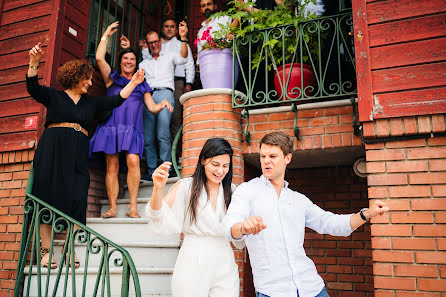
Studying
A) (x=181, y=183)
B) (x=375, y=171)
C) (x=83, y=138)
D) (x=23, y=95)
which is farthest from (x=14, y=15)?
(x=375, y=171)

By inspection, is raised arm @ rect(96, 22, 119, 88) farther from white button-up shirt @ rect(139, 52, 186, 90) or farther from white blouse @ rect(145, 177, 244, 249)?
white blouse @ rect(145, 177, 244, 249)

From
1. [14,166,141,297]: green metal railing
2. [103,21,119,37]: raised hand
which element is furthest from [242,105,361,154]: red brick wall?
[103,21,119,37]: raised hand

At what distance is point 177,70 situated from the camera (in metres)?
5.19

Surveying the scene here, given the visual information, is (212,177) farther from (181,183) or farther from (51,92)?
(51,92)

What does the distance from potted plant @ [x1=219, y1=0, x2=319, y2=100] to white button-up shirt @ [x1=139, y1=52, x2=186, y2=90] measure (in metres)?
1.23

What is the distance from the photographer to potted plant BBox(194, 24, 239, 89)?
147 inches

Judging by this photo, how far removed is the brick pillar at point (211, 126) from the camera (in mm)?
3572

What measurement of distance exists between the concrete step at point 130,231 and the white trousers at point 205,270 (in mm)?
→ 1424

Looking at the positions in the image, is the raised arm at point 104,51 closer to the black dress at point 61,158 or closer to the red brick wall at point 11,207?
the black dress at point 61,158

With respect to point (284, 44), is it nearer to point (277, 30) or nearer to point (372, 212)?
point (277, 30)

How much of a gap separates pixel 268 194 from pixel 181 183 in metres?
0.54

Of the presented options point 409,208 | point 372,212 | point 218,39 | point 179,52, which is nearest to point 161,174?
point 372,212

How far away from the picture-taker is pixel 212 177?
227 centimetres

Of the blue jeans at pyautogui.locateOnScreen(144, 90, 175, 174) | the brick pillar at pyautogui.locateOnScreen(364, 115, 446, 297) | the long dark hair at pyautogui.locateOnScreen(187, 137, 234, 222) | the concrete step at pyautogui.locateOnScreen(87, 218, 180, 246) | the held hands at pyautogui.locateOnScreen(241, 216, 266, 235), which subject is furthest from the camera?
the blue jeans at pyautogui.locateOnScreen(144, 90, 175, 174)
